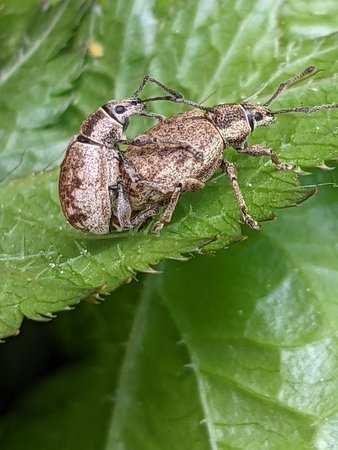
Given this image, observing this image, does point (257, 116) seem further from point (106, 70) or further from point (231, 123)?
point (106, 70)

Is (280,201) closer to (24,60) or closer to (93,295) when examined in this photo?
(93,295)

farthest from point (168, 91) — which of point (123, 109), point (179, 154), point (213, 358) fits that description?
point (213, 358)

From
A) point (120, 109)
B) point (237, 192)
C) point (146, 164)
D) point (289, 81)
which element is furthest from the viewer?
point (289, 81)

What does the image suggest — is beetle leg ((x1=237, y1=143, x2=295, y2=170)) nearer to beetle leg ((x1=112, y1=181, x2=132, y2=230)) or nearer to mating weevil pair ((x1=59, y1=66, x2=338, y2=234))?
mating weevil pair ((x1=59, y1=66, x2=338, y2=234))

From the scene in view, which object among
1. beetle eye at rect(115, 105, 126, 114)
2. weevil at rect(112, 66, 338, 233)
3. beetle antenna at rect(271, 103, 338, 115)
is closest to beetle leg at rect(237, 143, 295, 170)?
weevil at rect(112, 66, 338, 233)

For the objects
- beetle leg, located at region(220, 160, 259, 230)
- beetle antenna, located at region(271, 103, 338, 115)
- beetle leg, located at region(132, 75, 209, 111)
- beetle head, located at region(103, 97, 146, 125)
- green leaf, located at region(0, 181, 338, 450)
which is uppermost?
beetle head, located at region(103, 97, 146, 125)

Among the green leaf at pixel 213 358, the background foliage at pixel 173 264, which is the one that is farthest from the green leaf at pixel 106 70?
the green leaf at pixel 213 358

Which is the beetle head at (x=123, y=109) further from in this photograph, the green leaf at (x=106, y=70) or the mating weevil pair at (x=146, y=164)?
the green leaf at (x=106, y=70)
